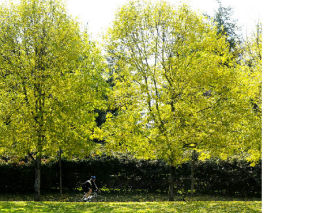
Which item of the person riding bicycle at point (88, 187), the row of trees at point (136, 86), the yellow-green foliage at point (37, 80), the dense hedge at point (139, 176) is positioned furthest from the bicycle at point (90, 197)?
the yellow-green foliage at point (37, 80)

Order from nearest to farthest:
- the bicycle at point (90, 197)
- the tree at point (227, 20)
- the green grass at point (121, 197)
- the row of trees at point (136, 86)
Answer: the row of trees at point (136, 86), the bicycle at point (90, 197), the green grass at point (121, 197), the tree at point (227, 20)

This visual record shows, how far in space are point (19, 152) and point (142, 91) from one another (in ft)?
14.6

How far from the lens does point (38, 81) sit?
10.5 metres

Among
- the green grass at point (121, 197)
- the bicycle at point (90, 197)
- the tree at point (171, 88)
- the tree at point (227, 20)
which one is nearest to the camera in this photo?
the tree at point (171, 88)

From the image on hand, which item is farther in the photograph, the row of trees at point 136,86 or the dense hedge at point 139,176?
the dense hedge at point 139,176

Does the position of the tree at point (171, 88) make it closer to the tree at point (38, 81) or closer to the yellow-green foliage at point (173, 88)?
the yellow-green foliage at point (173, 88)

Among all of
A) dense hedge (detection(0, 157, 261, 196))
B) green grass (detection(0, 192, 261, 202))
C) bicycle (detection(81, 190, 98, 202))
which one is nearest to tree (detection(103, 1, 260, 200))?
bicycle (detection(81, 190, 98, 202))

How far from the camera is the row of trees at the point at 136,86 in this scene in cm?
1020

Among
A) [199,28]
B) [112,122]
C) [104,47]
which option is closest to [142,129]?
[112,122]

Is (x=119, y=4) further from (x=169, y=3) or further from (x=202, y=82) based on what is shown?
(x=202, y=82)
